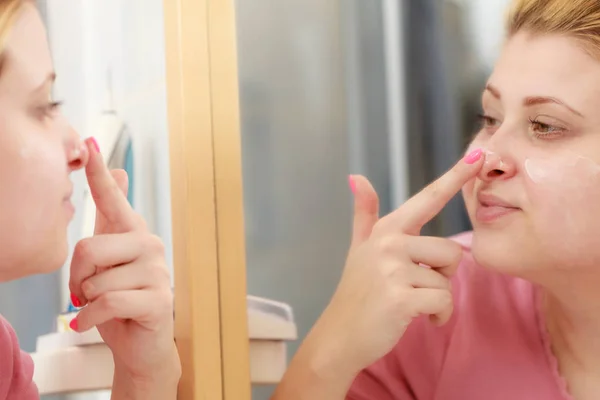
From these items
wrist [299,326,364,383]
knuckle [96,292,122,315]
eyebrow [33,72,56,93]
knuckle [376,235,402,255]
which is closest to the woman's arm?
wrist [299,326,364,383]

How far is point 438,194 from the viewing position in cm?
70

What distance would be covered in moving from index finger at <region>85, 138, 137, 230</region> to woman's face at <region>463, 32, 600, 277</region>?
359 millimetres

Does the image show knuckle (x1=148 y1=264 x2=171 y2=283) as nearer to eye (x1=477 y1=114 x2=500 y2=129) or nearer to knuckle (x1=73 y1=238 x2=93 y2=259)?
knuckle (x1=73 y1=238 x2=93 y2=259)

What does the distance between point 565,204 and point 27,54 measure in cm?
52

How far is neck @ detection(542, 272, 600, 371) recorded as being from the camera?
71 cm

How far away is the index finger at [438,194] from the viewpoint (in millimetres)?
700

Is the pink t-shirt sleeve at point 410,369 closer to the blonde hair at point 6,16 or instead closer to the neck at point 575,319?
the neck at point 575,319

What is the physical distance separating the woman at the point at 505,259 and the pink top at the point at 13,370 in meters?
0.26

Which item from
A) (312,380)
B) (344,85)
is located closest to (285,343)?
(312,380)

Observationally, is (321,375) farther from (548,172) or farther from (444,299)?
(548,172)

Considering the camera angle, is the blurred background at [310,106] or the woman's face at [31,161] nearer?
the woman's face at [31,161]

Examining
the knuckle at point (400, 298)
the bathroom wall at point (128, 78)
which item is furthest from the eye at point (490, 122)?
the bathroom wall at point (128, 78)

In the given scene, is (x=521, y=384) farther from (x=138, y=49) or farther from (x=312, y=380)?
(x=138, y=49)

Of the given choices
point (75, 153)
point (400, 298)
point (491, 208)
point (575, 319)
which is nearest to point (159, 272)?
point (75, 153)
